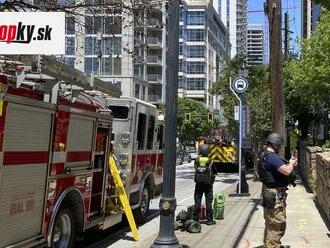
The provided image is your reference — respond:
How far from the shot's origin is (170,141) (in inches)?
350

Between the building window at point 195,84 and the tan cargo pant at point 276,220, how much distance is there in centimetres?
11897

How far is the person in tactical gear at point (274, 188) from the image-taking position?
8.91 meters

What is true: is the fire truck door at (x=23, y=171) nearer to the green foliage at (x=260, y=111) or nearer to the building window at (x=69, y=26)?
the building window at (x=69, y=26)

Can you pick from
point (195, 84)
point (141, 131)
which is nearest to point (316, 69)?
point (141, 131)

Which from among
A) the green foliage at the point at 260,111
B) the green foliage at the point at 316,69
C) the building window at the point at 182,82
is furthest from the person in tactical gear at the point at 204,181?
the building window at the point at 182,82

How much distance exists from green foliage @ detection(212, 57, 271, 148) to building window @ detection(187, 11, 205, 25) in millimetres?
94382

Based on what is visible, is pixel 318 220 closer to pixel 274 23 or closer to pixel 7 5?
pixel 274 23

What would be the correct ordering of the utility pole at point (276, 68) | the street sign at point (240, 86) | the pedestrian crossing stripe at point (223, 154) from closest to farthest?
the utility pole at point (276, 68)
the street sign at point (240, 86)
the pedestrian crossing stripe at point (223, 154)

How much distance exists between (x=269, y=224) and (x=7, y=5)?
198 inches

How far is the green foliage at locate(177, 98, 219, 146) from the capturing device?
9306 cm

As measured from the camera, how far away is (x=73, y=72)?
942 cm

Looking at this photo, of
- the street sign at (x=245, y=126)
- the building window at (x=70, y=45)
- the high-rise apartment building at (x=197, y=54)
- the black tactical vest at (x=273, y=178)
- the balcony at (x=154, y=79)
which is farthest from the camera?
the high-rise apartment building at (x=197, y=54)

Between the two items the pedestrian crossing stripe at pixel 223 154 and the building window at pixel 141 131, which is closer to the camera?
the building window at pixel 141 131

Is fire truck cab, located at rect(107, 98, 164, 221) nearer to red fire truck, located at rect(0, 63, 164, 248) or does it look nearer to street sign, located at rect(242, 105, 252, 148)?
red fire truck, located at rect(0, 63, 164, 248)
